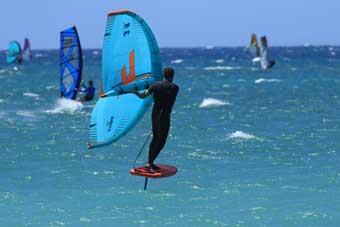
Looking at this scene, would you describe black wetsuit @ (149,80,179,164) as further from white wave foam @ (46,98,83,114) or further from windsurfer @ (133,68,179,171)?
white wave foam @ (46,98,83,114)

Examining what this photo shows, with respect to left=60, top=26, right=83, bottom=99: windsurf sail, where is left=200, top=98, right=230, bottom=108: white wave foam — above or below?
below

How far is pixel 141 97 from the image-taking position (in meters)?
11.1

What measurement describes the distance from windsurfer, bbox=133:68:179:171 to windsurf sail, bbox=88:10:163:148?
0.40 feet

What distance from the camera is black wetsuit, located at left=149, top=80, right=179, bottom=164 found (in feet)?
36.4

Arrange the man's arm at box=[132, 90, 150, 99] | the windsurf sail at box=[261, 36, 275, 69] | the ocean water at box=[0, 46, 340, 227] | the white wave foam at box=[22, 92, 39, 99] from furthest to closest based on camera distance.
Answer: the windsurf sail at box=[261, 36, 275, 69], the white wave foam at box=[22, 92, 39, 99], the ocean water at box=[0, 46, 340, 227], the man's arm at box=[132, 90, 150, 99]

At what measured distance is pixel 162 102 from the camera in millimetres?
11234

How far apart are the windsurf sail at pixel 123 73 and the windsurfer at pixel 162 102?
12 cm

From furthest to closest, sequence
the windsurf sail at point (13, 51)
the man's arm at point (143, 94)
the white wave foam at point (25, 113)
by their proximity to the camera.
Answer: the windsurf sail at point (13, 51) → the white wave foam at point (25, 113) → the man's arm at point (143, 94)

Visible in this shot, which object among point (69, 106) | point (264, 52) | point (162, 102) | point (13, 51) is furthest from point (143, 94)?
point (13, 51)

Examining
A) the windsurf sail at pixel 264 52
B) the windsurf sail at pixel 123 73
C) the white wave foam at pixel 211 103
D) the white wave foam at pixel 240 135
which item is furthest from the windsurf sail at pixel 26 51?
the windsurf sail at pixel 123 73

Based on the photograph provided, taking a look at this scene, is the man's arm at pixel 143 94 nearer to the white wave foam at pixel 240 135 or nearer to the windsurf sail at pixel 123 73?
the windsurf sail at pixel 123 73

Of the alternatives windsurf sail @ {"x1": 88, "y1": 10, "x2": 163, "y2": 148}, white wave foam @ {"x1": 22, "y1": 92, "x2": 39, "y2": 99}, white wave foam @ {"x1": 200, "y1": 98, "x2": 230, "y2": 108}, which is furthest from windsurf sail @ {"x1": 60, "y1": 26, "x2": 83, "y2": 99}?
windsurf sail @ {"x1": 88, "y1": 10, "x2": 163, "y2": 148}

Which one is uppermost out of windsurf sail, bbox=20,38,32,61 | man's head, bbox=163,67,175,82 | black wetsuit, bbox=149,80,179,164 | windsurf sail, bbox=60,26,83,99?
man's head, bbox=163,67,175,82

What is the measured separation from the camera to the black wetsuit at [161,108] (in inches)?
436
